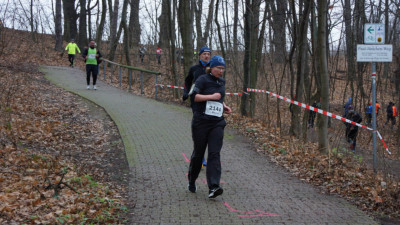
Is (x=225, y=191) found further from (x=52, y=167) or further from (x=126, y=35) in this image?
(x=126, y=35)

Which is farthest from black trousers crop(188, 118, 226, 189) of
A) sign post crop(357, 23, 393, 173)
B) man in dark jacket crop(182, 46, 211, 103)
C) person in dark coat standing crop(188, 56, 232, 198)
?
sign post crop(357, 23, 393, 173)

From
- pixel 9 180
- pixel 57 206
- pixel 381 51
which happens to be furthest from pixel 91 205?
pixel 381 51

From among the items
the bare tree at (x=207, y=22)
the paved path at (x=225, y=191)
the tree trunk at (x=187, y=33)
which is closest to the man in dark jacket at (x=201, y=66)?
the paved path at (x=225, y=191)

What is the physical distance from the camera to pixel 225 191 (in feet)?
21.4

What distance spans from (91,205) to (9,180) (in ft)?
5.46

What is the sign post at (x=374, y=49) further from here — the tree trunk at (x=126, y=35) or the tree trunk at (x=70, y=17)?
the tree trunk at (x=70, y=17)

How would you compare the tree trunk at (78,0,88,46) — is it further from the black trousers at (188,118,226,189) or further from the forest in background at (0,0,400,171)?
the black trousers at (188,118,226,189)

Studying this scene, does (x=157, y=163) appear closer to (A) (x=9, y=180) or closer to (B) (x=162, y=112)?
(A) (x=9, y=180)

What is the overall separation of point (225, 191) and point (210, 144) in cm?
101

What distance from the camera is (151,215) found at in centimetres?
539

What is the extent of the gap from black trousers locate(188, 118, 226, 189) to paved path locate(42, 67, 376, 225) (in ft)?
Answer: 1.29

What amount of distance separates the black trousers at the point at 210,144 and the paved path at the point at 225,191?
0.39m

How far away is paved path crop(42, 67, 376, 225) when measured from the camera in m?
5.41

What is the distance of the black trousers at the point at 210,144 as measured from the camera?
5871 mm
